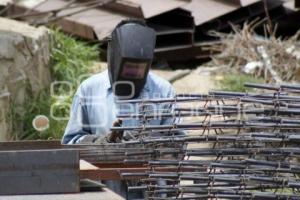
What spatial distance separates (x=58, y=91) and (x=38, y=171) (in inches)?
217

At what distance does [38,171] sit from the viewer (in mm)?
3420

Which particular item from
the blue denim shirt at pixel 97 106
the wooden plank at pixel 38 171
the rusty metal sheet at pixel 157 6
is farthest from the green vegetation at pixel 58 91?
the wooden plank at pixel 38 171

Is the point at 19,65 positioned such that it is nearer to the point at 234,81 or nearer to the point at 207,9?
the point at 234,81

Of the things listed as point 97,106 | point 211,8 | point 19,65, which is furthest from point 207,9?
point 97,106

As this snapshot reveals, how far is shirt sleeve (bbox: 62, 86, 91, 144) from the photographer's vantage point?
4.76 m

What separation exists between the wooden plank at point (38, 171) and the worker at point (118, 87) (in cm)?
79

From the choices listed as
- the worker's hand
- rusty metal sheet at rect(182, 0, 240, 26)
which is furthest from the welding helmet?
rusty metal sheet at rect(182, 0, 240, 26)

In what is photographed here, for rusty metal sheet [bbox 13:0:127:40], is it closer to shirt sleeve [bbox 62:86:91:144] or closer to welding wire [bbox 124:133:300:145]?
shirt sleeve [bbox 62:86:91:144]

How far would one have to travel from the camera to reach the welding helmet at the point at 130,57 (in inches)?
178

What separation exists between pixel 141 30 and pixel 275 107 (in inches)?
49.9

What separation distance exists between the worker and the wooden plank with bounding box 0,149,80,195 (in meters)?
0.79

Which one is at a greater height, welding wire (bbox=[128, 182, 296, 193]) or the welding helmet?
the welding helmet

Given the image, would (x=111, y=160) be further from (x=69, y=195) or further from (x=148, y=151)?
(x=69, y=195)

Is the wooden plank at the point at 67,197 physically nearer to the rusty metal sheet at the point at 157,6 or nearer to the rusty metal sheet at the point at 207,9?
the rusty metal sheet at the point at 157,6
